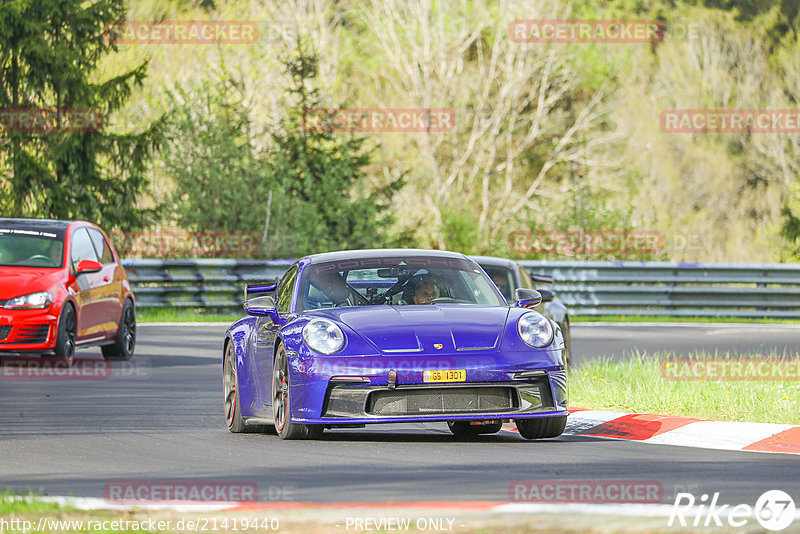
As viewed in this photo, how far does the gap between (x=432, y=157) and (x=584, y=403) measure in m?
36.6

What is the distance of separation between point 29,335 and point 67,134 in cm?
1551

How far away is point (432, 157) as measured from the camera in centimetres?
4966

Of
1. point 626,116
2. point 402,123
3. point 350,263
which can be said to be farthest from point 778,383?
point 626,116

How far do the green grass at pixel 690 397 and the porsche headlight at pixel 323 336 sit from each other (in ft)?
9.83

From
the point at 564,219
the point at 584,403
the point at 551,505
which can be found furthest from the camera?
the point at 564,219

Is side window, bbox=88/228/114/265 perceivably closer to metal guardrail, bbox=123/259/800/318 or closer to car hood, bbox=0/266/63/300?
car hood, bbox=0/266/63/300

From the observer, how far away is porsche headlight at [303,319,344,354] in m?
10.7

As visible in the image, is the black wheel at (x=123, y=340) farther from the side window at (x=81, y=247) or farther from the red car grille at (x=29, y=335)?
the red car grille at (x=29, y=335)

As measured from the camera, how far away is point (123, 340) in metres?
19.8

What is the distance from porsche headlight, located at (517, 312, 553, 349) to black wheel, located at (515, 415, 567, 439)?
0.54 meters

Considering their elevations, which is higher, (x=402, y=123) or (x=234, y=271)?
(x=402, y=123)

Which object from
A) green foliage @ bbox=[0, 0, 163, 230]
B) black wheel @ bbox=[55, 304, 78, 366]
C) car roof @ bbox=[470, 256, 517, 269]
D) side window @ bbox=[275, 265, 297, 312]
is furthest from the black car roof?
green foliage @ bbox=[0, 0, 163, 230]

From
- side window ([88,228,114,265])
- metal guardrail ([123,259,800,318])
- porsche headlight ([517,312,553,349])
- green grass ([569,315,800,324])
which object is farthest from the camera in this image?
metal guardrail ([123,259,800,318])

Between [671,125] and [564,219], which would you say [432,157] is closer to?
[671,125]
